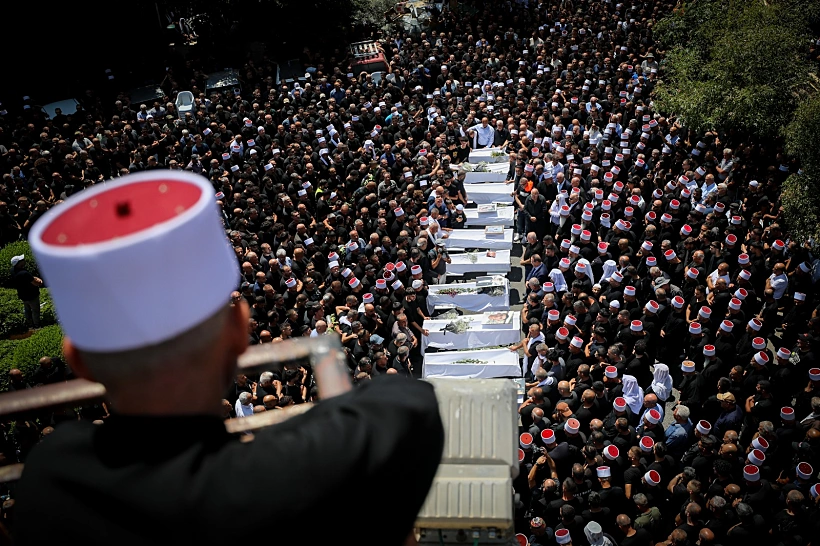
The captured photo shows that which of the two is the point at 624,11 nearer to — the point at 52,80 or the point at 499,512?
the point at 52,80

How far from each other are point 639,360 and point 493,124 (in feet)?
33.7

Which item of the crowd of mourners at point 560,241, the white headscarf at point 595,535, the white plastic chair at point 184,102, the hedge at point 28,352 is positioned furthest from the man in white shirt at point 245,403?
the white plastic chair at point 184,102

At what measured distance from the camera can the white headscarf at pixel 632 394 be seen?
391 inches

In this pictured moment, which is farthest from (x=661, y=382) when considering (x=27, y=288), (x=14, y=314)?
(x=14, y=314)

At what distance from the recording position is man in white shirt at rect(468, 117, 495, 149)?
18531 millimetres

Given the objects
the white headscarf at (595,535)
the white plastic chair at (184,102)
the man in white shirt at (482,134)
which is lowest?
the white headscarf at (595,535)

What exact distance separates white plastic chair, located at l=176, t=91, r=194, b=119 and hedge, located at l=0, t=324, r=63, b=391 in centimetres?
1052

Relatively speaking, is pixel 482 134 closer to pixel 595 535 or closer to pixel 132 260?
pixel 595 535

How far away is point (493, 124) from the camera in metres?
19.2

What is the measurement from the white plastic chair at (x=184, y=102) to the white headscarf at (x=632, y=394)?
16.1 metres

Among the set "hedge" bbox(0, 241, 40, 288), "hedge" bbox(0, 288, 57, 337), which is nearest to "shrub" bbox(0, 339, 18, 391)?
"hedge" bbox(0, 288, 57, 337)

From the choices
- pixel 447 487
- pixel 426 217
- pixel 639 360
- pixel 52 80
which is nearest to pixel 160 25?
pixel 52 80

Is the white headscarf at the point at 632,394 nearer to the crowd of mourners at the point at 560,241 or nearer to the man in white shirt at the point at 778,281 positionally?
the crowd of mourners at the point at 560,241

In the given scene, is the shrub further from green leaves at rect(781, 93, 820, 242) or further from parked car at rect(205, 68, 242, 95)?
green leaves at rect(781, 93, 820, 242)
